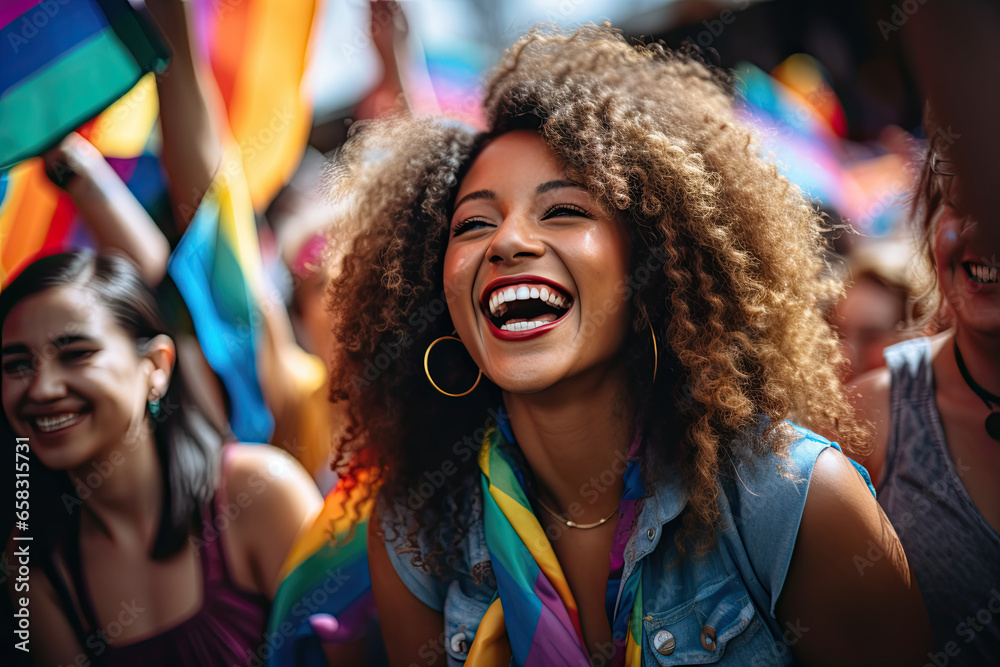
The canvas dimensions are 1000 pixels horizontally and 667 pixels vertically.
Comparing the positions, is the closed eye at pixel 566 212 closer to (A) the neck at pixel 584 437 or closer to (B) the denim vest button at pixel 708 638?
(A) the neck at pixel 584 437

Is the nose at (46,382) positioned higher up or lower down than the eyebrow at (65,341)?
Answer: lower down

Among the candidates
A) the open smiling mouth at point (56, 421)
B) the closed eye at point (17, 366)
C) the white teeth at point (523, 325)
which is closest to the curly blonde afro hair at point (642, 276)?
the white teeth at point (523, 325)

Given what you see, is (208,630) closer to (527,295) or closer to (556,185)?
(527,295)

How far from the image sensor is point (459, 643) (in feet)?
5.12

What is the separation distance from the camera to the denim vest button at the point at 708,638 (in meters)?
1.32

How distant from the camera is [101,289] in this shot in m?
1.93

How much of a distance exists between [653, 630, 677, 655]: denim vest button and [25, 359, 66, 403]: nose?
183 cm

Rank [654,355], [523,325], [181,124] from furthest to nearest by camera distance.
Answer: [181,124], [654,355], [523,325]

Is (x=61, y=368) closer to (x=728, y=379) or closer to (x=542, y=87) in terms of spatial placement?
(x=542, y=87)

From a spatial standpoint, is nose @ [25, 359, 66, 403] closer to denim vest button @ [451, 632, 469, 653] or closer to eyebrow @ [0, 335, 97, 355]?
eyebrow @ [0, 335, 97, 355]

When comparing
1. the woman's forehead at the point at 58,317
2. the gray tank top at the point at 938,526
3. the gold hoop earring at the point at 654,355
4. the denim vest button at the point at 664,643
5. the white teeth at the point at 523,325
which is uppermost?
the woman's forehead at the point at 58,317

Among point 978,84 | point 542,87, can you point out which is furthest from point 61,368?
point 978,84

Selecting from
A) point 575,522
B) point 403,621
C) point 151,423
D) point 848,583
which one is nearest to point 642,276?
point 575,522

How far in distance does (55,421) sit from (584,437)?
163 cm
